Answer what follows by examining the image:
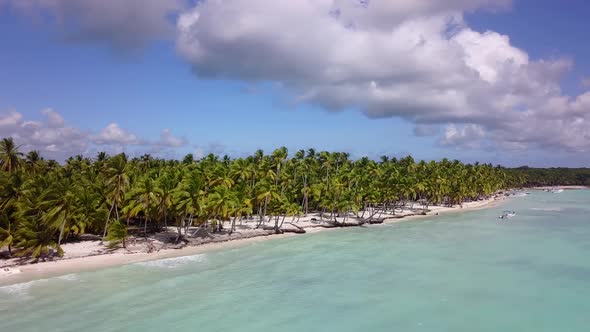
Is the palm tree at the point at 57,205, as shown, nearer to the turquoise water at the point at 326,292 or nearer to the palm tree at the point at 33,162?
the turquoise water at the point at 326,292

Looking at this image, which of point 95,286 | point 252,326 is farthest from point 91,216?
point 252,326

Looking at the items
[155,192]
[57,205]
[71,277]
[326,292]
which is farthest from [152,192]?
[326,292]

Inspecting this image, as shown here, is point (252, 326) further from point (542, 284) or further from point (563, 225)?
point (563, 225)

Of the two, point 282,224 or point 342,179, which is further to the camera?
point 342,179

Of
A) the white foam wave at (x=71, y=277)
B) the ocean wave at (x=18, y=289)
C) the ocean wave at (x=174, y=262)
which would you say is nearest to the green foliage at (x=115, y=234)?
the ocean wave at (x=174, y=262)

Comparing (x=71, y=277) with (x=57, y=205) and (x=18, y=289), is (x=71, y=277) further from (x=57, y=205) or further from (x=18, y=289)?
(x=57, y=205)
